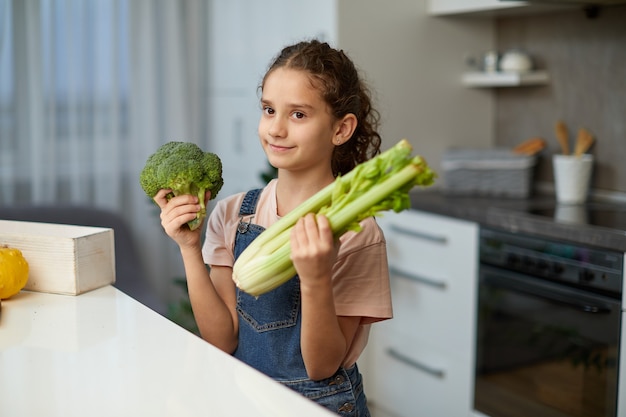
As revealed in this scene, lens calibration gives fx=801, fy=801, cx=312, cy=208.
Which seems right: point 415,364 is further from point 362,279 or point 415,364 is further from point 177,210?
point 177,210

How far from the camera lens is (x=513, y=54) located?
3217mm

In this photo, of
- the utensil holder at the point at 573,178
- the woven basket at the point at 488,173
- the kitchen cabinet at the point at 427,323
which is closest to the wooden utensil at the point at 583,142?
the utensil holder at the point at 573,178

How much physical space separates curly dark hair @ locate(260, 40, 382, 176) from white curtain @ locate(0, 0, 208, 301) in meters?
2.11

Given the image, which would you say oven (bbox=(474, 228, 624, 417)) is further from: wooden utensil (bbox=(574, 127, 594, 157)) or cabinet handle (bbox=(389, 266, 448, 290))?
wooden utensil (bbox=(574, 127, 594, 157))

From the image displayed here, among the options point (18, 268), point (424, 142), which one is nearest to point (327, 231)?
point (18, 268)

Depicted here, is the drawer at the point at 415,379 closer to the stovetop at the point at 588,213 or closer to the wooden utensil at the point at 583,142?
the stovetop at the point at 588,213

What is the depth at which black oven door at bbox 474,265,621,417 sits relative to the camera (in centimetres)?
232

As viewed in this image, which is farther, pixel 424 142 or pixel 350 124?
pixel 424 142

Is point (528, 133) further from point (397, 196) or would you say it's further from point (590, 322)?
point (397, 196)

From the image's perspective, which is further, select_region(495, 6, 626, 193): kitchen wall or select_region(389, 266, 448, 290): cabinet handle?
select_region(495, 6, 626, 193): kitchen wall

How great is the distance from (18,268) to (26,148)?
224 cm

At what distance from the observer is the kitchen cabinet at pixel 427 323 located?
9.12ft

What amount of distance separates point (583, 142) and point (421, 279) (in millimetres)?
804

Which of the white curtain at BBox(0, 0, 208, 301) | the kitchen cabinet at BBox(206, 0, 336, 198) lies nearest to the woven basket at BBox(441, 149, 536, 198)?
the kitchen cabinet at BBox(206, 0, 336, 198)
